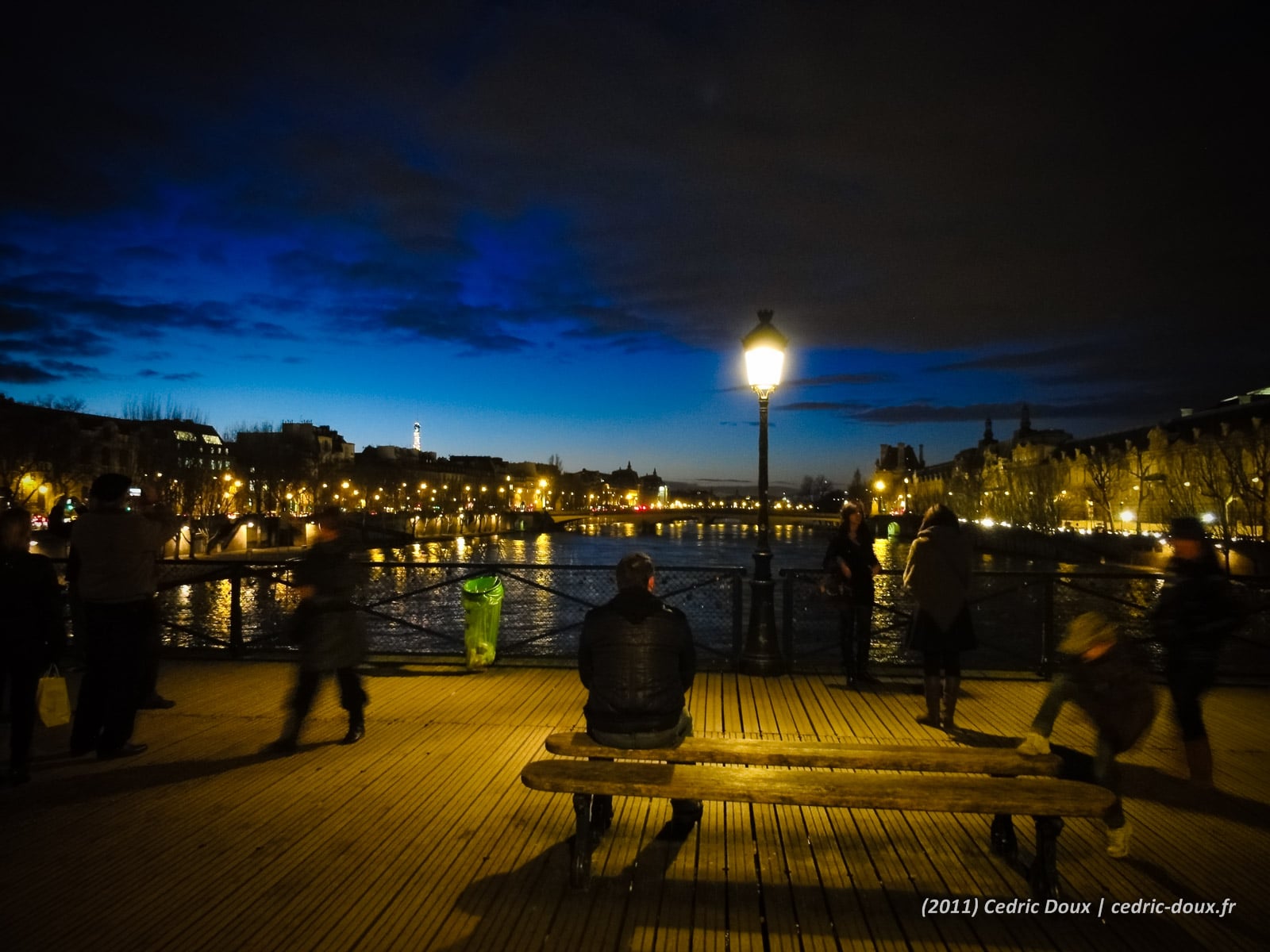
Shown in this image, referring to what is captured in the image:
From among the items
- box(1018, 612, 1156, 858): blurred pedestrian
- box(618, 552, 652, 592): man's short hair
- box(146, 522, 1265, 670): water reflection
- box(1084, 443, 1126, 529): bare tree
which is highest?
box(1084, 443, 1126, 529): bare tree

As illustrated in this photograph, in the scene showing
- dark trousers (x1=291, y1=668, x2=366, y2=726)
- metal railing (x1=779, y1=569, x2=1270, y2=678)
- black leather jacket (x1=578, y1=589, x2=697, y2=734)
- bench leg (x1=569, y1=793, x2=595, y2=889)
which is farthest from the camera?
metal railing (x1=779, y1=569, x2=1270, y2=678)

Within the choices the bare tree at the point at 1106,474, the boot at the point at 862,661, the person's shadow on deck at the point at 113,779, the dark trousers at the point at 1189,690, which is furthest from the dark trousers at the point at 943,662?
the bare tree at the point at 1106,474

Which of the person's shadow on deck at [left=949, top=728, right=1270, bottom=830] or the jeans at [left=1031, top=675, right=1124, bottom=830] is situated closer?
the jeans at [left=1031, top=675, right=1124, bottom=830]

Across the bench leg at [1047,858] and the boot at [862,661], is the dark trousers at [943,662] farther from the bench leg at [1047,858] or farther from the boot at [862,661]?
the bench leg at [1047,858]

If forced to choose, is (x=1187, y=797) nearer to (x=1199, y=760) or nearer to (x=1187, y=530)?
(x=1199, y=760)

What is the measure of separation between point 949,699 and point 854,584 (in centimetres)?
177

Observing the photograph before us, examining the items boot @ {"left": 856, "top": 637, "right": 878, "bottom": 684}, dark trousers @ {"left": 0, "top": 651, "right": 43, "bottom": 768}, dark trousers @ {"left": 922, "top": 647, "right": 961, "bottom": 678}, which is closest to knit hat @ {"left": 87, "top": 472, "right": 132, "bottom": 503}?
dark trousers @ {"left": 0, "top": 651, "right": 43, "bottom": 768}

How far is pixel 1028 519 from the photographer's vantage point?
71.7 meters

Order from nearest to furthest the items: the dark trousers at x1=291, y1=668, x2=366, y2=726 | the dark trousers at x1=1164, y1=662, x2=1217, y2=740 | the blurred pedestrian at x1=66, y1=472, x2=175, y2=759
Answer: the dark trousers at x1=1164, y1=662, x2=1217, y2=740 < the blurred pedestrian at x1=66, y1=472, x2=175, y2=759 < the dark trousers at x1=291, y1=668, x2=366, y2=726

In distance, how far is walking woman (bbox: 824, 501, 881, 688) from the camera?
28.2ft

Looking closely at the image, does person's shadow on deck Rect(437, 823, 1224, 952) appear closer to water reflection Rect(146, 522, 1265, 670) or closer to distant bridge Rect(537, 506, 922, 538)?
water reflection Rect(146, 522, 1265, 670)

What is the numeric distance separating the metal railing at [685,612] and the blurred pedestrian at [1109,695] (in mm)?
2054

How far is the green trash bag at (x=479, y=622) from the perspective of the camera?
941 centimetres

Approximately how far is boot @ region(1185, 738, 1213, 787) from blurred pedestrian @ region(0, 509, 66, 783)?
24.3ft
